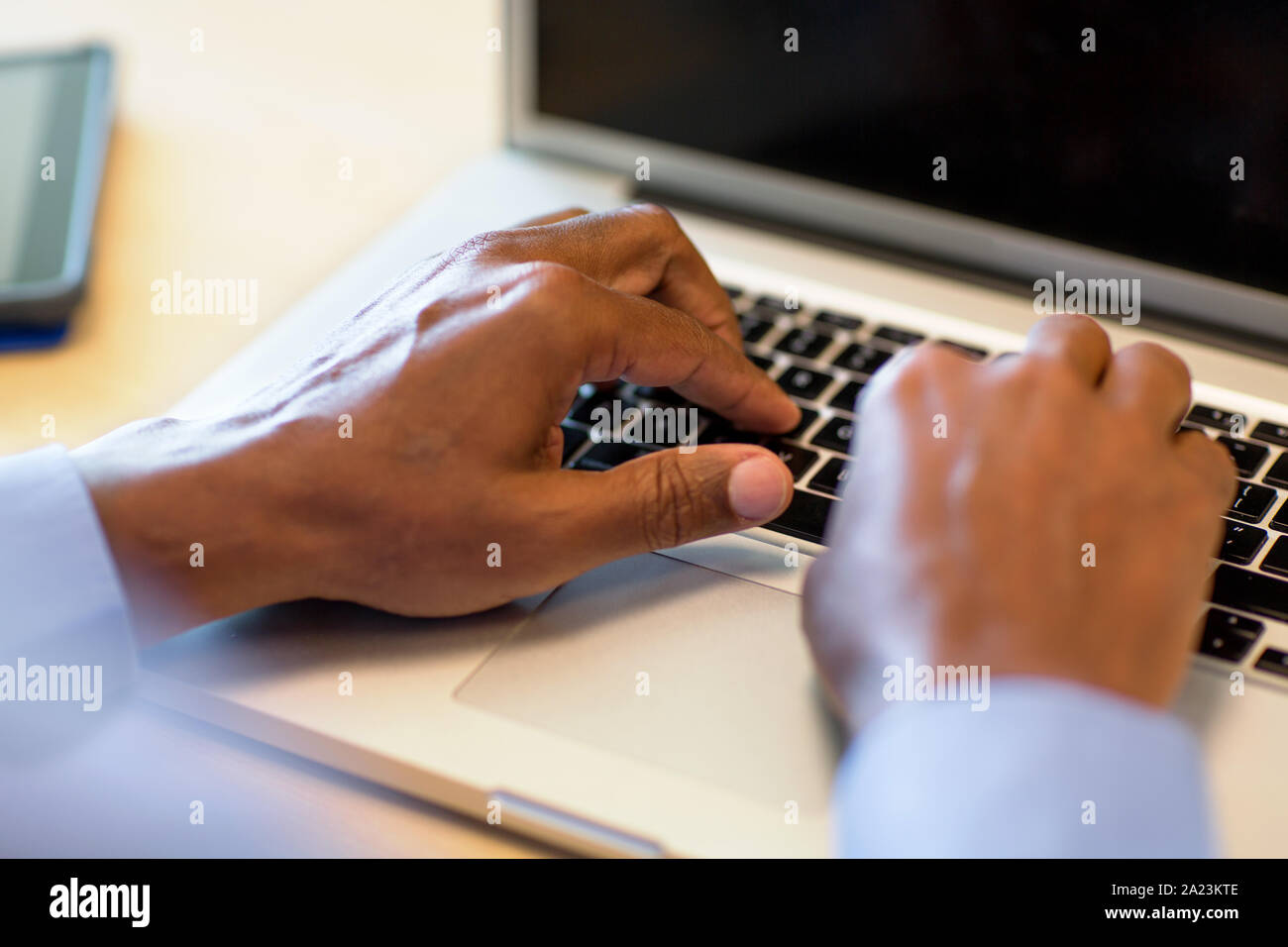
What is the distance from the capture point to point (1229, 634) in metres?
0.62

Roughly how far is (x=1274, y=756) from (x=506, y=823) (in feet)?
1.18

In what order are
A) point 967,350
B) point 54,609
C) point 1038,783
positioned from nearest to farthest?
1. point 1038,783
2. point 54,609
3. point 967,350

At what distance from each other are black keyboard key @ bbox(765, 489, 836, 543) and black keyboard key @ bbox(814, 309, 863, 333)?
174mm

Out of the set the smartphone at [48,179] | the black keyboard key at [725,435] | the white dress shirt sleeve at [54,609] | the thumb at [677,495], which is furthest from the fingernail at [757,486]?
the smartphone at [48,179]

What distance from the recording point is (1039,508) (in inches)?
21.6

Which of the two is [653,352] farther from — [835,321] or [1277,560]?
[1277,560]

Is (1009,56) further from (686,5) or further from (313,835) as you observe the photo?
(313,835)

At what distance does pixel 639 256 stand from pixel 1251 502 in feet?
1.27

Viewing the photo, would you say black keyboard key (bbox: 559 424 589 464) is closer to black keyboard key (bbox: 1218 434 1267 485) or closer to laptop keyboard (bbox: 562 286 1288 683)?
laptop keyboard (bbox: 562 286 1288 683)

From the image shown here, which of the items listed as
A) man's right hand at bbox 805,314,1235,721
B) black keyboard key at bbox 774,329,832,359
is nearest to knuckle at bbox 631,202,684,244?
black keyboard key at bbox 774,329,832,359

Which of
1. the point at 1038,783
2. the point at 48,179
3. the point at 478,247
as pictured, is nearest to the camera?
the point at 1038,783

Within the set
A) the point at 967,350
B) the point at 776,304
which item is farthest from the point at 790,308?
the point at 967,350
